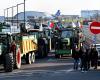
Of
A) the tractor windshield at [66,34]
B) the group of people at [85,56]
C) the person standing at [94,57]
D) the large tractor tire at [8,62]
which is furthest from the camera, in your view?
the tractor windshield at [66,34]

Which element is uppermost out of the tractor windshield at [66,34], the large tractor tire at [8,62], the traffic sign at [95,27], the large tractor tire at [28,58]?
the traffic sign at [95,27]

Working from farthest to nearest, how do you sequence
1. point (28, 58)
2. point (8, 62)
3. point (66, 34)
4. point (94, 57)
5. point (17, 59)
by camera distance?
1. point (66, 34)
2. point (28, 58)
3. point (17, 59)
4. point (94, 57)
5. point (8, 62)

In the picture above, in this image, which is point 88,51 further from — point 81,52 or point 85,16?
point 85,16

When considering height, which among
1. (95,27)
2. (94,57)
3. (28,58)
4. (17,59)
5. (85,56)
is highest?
(95,27)

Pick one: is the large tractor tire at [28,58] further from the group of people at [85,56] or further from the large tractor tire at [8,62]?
the large tractor tire at [8,62]

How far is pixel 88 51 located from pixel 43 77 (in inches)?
183

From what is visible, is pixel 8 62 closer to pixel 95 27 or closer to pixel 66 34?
pixel 95 27

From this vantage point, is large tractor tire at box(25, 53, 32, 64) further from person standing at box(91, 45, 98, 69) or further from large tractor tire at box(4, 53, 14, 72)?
large tractor tire at box(4, 53, 14, 72)

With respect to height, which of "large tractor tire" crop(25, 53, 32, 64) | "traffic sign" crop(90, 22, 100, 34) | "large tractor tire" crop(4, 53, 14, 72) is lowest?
"large tractor tire" crop(25, 53, 32, 64)

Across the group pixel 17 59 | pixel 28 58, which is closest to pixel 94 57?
pixel 17 59

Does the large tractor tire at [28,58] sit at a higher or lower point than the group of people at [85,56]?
lower

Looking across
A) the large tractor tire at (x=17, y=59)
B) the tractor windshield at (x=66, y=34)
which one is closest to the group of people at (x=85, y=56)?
the large tractor tire at (x=17, y=59)

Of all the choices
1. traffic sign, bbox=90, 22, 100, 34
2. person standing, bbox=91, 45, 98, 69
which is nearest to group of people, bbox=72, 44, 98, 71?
person standing, bbox=91, 45, 98, 69

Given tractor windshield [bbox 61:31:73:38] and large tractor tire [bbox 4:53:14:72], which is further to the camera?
tractor windshield [bbox 61:31:73:38]
